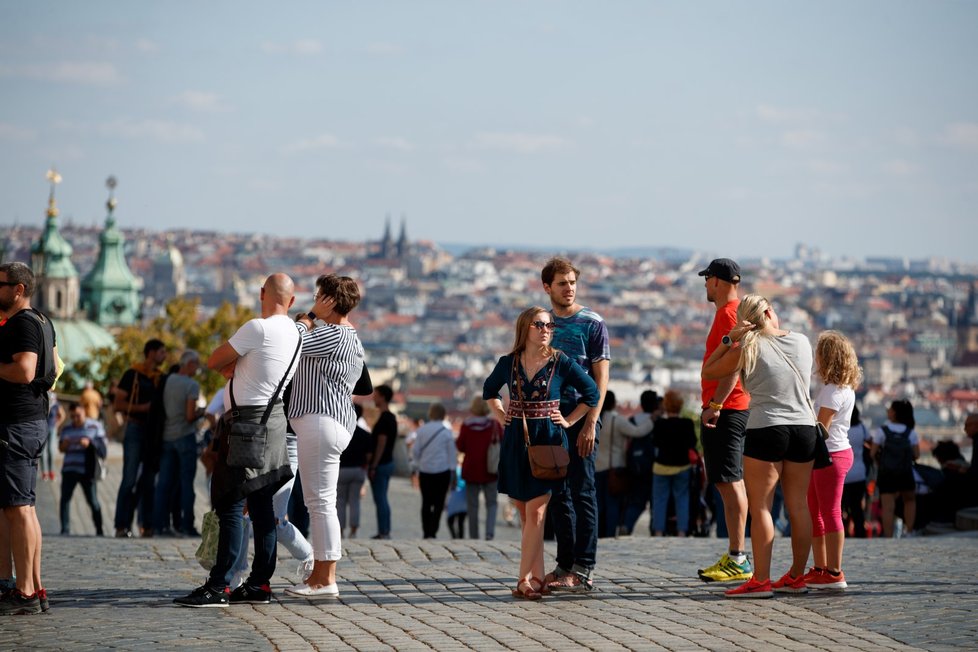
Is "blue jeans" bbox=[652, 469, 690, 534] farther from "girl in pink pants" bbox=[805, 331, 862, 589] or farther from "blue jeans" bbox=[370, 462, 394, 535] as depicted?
"girl in pink pants" bbox=[805, 331, 862, 589]

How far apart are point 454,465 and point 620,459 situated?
132 cm

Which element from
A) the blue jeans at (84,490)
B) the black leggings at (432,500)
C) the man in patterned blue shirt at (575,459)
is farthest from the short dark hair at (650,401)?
the man in patterned blue shirt at (575,459)

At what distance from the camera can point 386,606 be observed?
22.6 ft

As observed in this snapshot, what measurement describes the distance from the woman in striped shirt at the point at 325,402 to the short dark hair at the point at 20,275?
40.4 inches

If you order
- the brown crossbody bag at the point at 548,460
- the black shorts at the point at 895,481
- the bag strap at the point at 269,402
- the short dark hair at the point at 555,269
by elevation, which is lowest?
the black shorts at the point at 895,481

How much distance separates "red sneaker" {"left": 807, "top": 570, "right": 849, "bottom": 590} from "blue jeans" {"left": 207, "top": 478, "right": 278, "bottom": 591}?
224 centimetres

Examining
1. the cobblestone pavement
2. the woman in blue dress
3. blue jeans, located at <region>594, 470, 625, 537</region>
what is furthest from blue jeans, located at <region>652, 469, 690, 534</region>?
the woman in blue dress

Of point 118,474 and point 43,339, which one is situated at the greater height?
point 43,339

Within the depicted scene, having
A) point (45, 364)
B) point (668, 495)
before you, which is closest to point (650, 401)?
point (668, 495)

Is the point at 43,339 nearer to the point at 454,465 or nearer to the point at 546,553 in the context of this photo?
the point at 546,553

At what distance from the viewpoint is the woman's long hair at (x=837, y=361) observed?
291 inches

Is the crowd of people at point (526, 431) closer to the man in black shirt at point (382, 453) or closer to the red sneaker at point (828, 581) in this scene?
the red sneaker at point (828, 581)

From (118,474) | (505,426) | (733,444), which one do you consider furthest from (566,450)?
(118,474)

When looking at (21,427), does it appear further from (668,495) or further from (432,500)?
(432,500)
